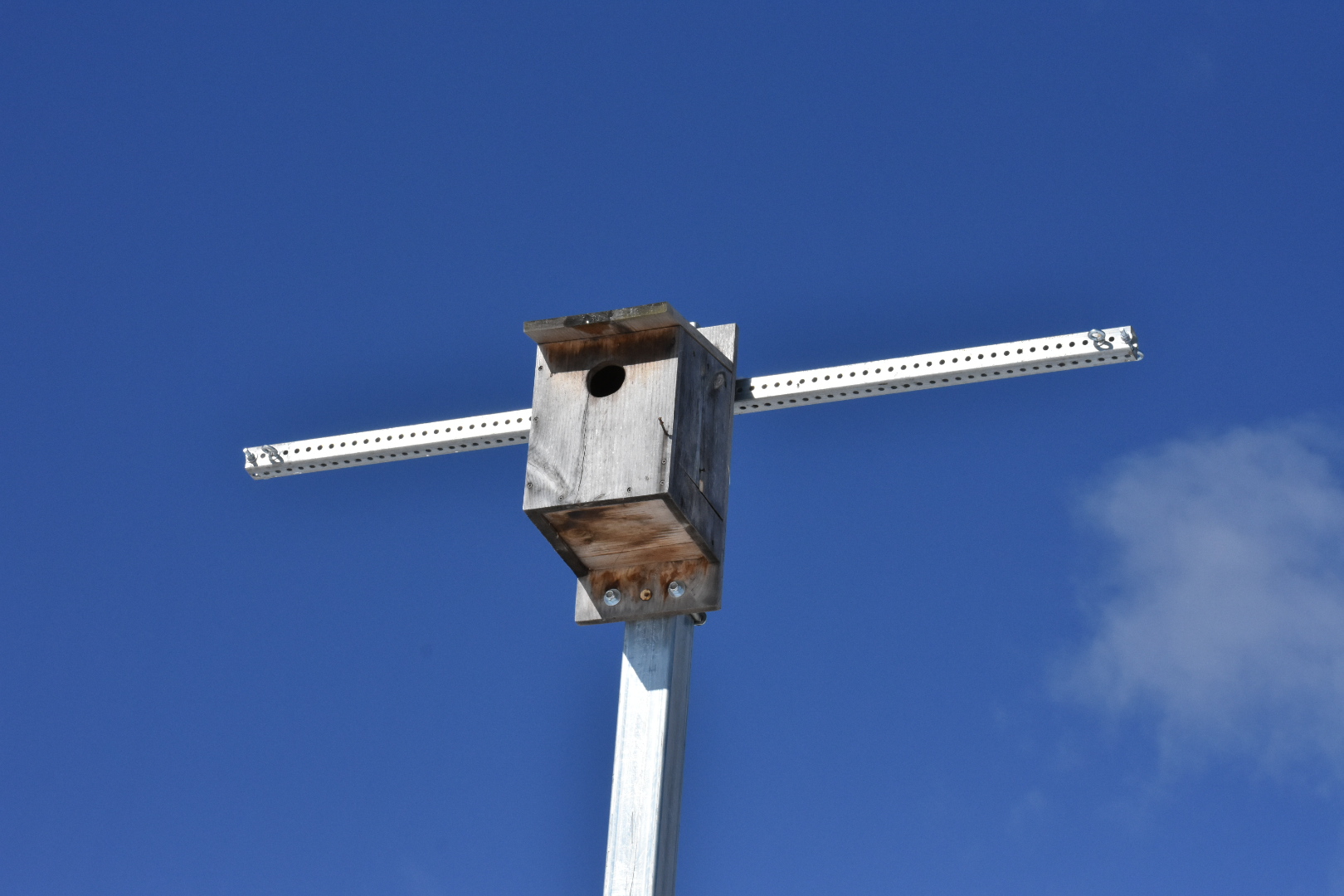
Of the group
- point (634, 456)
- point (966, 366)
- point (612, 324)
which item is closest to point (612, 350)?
point (612, 324)

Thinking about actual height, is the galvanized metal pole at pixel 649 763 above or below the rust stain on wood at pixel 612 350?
below

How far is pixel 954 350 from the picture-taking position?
5602 millimetres

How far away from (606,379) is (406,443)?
0.75 meters

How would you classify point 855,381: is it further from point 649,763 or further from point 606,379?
point 649,763

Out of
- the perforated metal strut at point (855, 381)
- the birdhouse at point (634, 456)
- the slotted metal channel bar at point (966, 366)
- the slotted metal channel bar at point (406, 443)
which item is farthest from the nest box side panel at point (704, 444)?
the slotted metal channel bar at point (406, 443)

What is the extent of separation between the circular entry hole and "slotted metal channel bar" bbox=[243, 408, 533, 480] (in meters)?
0.25

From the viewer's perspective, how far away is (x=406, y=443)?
6125mm

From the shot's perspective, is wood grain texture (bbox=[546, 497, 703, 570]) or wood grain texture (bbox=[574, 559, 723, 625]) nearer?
wood grain texture (bbox=[574, 559, 723, 625])

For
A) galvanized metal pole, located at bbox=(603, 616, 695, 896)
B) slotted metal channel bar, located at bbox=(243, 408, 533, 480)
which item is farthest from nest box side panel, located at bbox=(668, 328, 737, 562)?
slotted metal channel bar, located at bbox=(243, 408, 533, 480)

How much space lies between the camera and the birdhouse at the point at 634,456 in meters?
5.54

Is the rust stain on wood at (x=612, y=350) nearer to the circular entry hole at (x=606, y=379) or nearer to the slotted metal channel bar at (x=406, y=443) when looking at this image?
the circular entry hole at (x=606, y=379)

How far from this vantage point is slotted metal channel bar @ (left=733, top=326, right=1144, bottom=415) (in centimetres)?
553

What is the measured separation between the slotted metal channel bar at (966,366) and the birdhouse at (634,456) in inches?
13.9

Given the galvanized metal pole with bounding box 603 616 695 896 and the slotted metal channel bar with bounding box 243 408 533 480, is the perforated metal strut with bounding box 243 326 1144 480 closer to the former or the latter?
the slotted metal channel bar with bounding box 243 408 533 480
